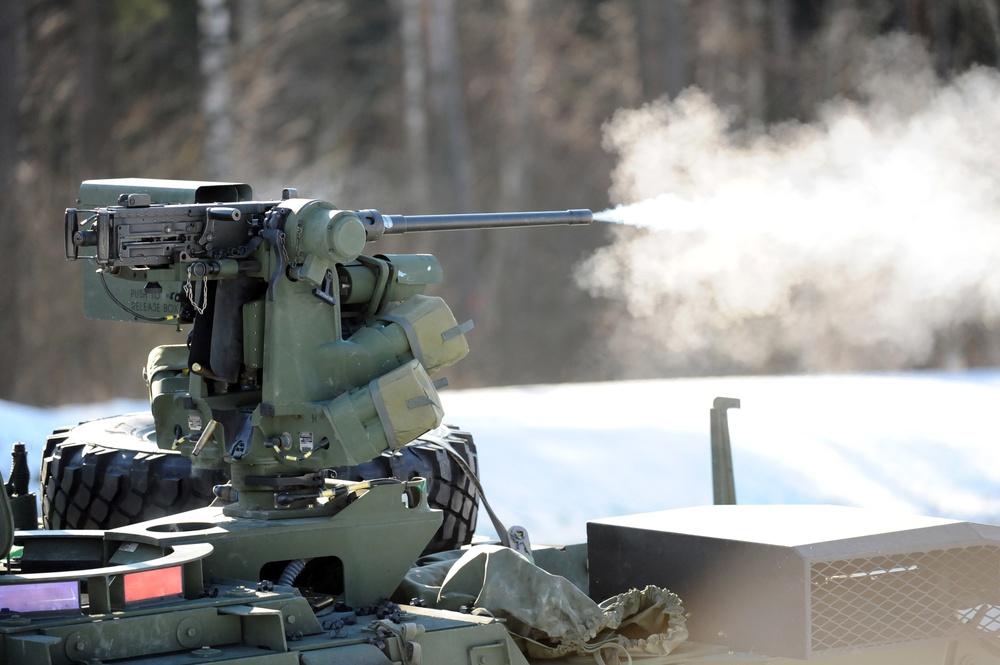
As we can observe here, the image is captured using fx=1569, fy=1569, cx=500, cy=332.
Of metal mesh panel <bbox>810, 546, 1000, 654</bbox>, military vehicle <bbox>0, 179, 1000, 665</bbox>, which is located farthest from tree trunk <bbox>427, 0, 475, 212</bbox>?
metal mesh panel <bbox>810, 546, 1000, 654</bbox>

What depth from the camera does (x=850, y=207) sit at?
1023 centimetres

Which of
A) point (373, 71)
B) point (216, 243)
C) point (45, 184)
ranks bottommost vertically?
point (216, 243)

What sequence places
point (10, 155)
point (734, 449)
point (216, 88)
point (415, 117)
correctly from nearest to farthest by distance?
point (734, 449) → point (10, 155) → point (216, 88) → point (415, 117)

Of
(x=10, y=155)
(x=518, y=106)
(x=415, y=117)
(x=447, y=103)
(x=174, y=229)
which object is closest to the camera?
(x=174, y=229)

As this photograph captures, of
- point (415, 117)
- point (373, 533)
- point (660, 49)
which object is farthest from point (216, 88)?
point (373, 533)

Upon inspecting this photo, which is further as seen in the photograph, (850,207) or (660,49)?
(660,49)

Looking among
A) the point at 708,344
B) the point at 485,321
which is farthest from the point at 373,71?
the point at 708,344

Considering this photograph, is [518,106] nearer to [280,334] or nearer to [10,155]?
[10,155]

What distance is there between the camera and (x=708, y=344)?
75.8ft

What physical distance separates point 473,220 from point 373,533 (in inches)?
57.6

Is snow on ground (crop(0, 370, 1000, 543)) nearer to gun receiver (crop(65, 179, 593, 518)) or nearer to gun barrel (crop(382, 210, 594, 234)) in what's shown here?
gun barrel (crop(382, 210, 594, 234))

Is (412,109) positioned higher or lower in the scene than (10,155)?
higher

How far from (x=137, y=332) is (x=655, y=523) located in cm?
1510

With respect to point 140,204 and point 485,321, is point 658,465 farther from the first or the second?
point 485,321
